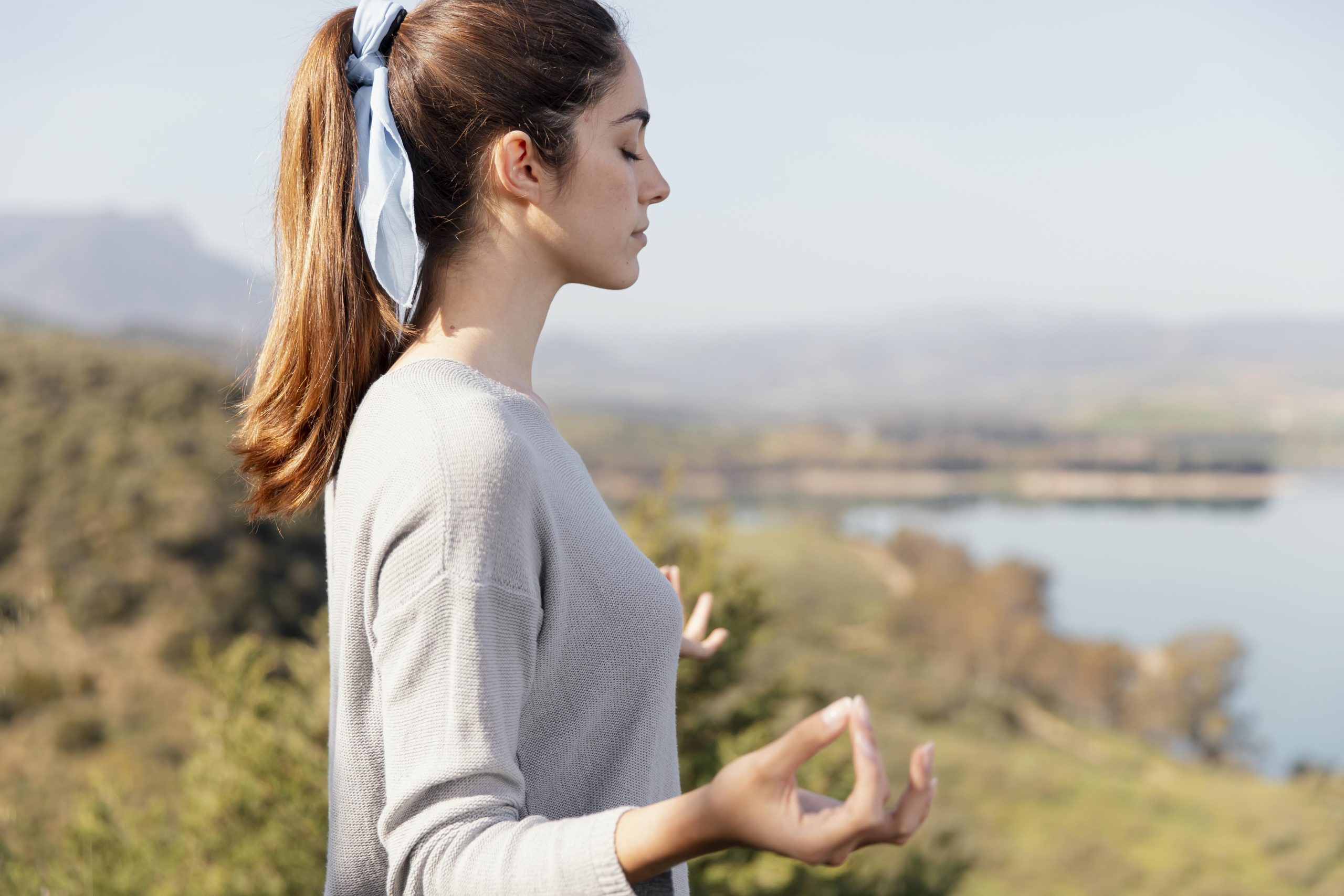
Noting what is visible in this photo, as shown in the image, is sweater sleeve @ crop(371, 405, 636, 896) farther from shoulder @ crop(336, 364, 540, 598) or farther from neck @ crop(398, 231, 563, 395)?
neck @ crop(398, 231, 563, 395)

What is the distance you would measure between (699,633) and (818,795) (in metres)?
0.76

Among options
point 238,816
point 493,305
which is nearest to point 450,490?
point 493,305

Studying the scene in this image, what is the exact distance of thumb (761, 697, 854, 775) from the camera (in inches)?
29.1

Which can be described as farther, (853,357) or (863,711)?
(853,357)

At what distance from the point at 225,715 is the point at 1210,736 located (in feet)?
119

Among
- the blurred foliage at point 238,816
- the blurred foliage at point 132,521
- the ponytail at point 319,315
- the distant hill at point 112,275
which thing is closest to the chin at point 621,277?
the ponytail at point 319,315

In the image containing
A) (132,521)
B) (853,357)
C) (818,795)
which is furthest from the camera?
(853,357)

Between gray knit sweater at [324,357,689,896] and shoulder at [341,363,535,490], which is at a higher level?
shoulder at [341,363,535,490]

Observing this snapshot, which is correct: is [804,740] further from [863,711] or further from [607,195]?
[607,195]

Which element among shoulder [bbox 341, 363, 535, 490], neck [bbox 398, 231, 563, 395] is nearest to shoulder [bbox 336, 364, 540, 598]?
shoulder [bbox 341, 363, 535, 490]

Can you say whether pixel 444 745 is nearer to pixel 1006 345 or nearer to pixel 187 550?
pixel 187 550

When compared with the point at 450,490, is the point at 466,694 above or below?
below

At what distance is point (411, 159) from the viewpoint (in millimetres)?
1129

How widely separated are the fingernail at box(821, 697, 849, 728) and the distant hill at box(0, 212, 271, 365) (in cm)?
5596
